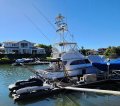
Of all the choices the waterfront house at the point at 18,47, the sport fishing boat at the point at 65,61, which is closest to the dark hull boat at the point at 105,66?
the sport fishing boat at the point at 65,61

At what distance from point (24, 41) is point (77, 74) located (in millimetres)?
83678

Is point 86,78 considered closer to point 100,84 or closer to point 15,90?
point 100,84

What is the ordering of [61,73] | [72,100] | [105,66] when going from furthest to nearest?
[105,66]
[61,73]
[72,100]

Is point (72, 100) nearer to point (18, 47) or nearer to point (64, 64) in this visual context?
point (64, 64)

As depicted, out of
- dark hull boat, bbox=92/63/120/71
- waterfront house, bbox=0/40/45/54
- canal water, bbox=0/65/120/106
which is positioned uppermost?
waterfront house, bbox=0/40/45/54

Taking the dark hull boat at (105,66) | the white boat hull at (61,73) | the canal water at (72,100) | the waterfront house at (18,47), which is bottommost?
the canal water at (72,100)

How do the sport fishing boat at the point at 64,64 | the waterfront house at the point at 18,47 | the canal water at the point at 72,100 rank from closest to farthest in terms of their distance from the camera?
1. the canal water at the point at 72,100
2. the sport fishing boat at the point at 64,64
3. the waterfront house at the point at 18,47

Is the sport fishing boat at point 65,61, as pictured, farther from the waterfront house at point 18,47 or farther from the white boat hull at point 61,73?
the waterfront house at point 18,47

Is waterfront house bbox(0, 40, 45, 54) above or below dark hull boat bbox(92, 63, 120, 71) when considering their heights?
above

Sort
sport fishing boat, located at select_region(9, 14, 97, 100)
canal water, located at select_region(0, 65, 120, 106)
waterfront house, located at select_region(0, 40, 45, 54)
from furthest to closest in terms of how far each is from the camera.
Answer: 1. waterfront house, located at select_region(0, 40, 45, 54)
2. sport fishing boat, located at select_region(9, 14, 97, 100)
3. canal water, located at select_region(0, 65, 120, 106)

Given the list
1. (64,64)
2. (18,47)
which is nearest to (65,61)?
(64,64)

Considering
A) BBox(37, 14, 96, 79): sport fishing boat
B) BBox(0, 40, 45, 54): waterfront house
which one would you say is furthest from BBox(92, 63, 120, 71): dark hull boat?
BBox(0, 40, 45, 54): waterfront house

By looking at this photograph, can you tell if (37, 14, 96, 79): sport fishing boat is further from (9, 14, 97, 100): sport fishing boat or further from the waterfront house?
the waterfront house

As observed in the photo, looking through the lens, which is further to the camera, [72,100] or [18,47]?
[18,47]
